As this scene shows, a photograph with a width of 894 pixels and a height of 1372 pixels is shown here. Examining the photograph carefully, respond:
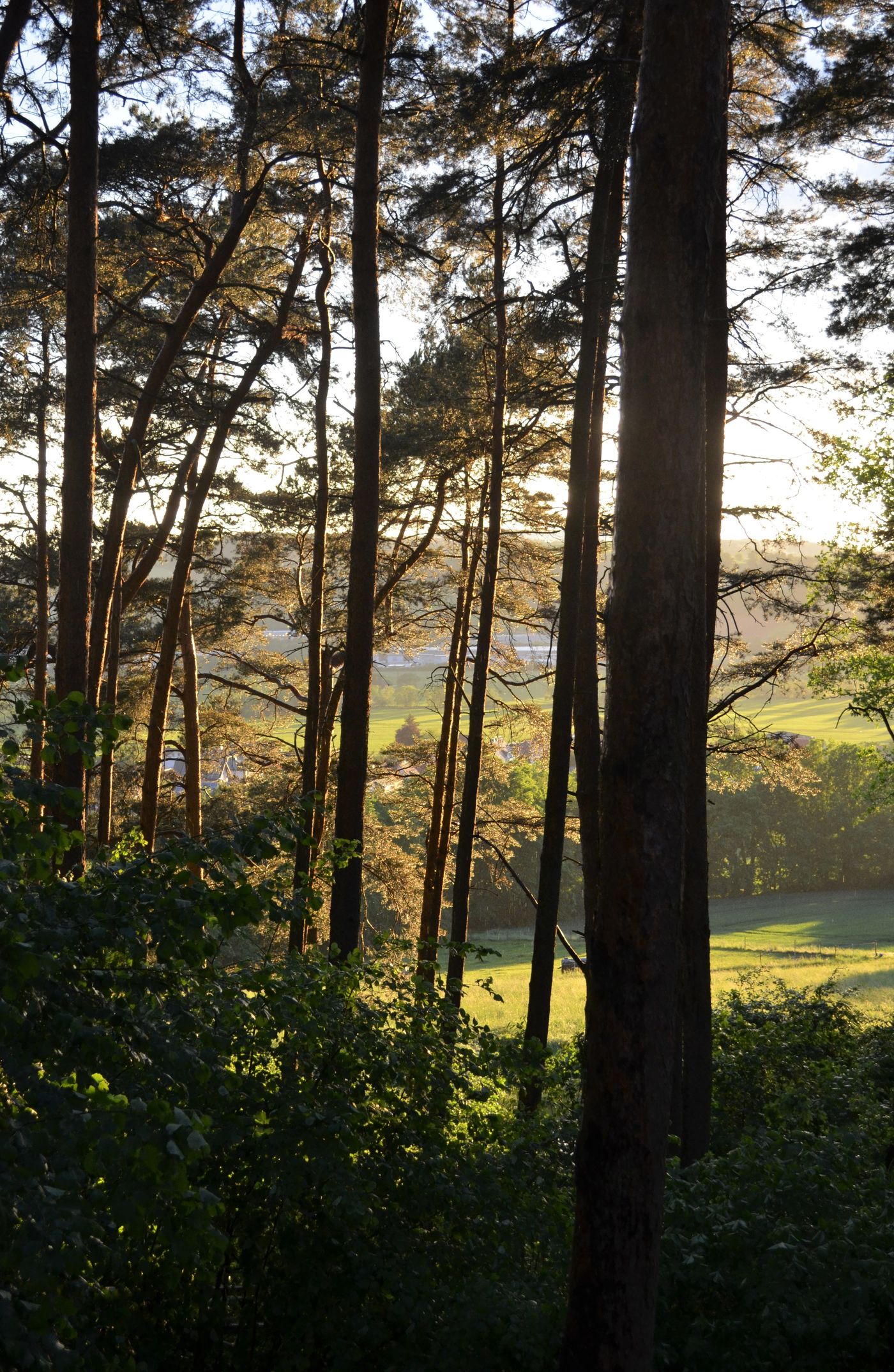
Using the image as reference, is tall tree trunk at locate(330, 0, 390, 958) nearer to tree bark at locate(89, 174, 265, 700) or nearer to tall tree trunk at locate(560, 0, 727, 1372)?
tree bark at locate(89, 174, 265, 700)

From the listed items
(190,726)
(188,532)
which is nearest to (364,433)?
(188,532)

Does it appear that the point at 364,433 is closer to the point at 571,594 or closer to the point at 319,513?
the point at 571,594

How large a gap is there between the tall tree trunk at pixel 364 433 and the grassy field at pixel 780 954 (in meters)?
11.6

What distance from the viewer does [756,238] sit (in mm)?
10297

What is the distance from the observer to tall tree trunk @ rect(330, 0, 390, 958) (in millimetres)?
8195

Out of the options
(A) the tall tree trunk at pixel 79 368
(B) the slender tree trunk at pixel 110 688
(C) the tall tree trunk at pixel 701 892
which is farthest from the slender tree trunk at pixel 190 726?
(C) the tall tree trunk at pixel 701 892

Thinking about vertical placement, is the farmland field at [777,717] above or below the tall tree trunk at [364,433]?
above

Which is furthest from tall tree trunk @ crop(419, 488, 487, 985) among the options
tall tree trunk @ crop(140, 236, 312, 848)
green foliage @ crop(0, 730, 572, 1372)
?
green foliage @ crop(0, 730, 572, 1372)

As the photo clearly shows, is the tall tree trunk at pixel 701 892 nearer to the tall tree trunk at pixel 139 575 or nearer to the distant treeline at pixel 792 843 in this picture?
the tall tree trunk at pixel 139 575

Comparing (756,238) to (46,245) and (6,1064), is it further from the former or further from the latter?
(6,1064)

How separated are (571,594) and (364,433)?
9.58 feet

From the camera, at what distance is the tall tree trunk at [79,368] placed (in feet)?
27.0

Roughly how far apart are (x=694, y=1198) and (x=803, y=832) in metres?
48.1

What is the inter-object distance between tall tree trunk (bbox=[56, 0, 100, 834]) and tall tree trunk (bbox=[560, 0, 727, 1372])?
5.56m
